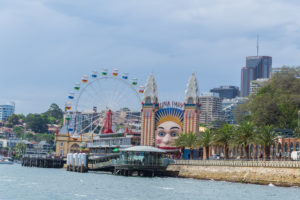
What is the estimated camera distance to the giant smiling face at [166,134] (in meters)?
135

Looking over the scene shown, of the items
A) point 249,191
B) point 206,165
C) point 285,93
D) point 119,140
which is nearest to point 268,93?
point 285,93

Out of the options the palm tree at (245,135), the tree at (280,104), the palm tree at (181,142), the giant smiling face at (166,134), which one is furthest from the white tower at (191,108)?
the palm tree at (245,135)

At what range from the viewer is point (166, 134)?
136m

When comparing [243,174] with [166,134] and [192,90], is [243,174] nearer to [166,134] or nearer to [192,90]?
[166,134]

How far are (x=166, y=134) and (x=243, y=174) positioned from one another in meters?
50.9

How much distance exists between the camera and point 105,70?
14800cm

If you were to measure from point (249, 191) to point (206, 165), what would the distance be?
29.9 meters

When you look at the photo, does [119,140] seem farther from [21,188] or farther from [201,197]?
[201,197]

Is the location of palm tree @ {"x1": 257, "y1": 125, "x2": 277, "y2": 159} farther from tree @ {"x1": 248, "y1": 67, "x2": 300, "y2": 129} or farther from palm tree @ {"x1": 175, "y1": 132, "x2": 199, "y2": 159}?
tree @ {"x1": 248, "y1": 67, "x2": 300, "y2": 129}

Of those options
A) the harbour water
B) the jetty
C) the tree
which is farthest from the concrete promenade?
the tree

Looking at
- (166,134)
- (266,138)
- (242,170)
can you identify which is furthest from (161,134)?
(242,170)

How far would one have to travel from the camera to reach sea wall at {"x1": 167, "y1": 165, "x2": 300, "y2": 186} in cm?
7662

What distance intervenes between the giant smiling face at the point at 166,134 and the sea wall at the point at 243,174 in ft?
88.0

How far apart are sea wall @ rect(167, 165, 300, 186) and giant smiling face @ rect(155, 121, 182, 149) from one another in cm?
2682
